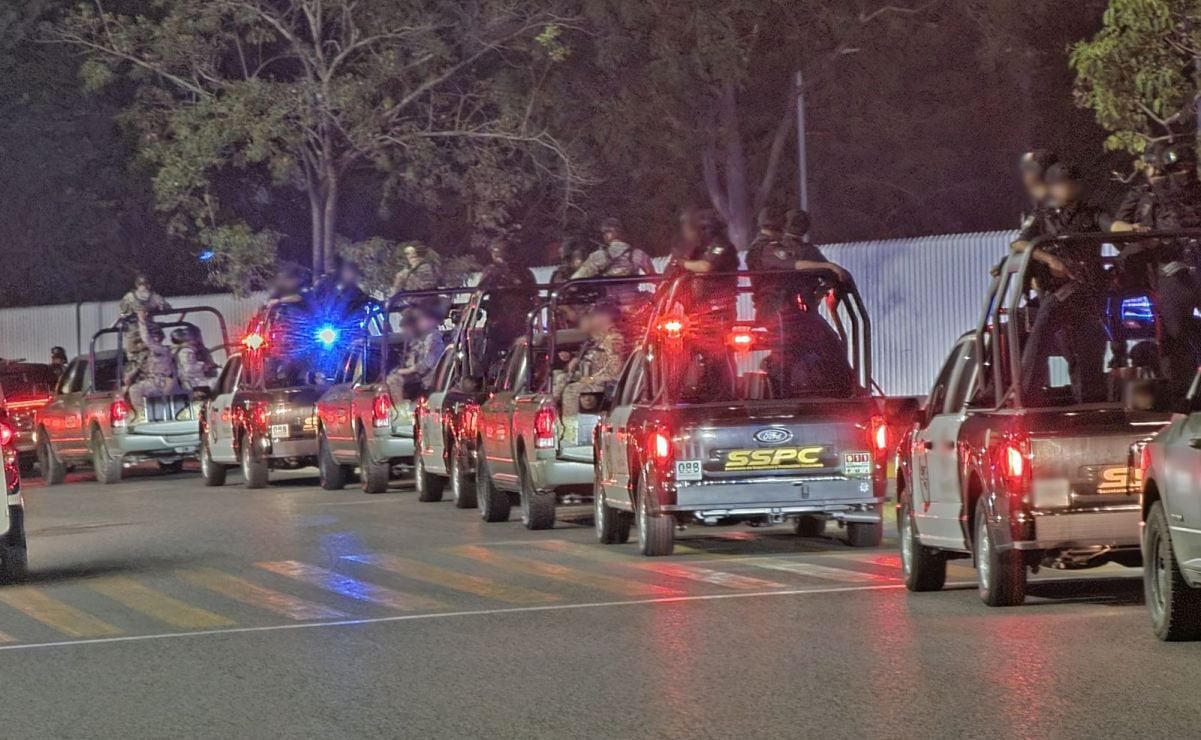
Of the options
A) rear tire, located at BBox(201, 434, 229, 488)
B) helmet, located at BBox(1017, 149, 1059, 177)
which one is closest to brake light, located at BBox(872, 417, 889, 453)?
helmet, located at BBox(1017, 149, 1059, 177)

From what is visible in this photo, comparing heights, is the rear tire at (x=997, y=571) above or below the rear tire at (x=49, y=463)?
below

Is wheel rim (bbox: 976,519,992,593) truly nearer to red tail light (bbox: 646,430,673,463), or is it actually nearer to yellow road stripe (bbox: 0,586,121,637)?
red tail light (bbox: 646,430,673,463)

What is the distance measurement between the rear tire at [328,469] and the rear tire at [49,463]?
5.93 metres

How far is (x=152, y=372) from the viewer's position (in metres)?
30.2

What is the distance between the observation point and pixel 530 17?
3891cm

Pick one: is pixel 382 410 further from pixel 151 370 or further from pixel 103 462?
pixel 103 462

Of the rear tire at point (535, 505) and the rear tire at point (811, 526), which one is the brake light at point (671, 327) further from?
the rear tire at point (535, 505)

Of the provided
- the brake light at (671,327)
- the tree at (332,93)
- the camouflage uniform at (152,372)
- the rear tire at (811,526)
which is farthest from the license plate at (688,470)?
the tree at (332,93)

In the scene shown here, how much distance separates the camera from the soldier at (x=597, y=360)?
1930 centimetres

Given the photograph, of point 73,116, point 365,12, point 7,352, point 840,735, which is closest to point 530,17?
point 365,12

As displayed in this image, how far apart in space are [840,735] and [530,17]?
102ft

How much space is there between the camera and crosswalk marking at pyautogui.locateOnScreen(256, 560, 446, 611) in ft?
46.2

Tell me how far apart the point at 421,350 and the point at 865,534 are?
914 cm

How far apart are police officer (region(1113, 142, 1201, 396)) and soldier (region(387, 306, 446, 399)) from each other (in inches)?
432
